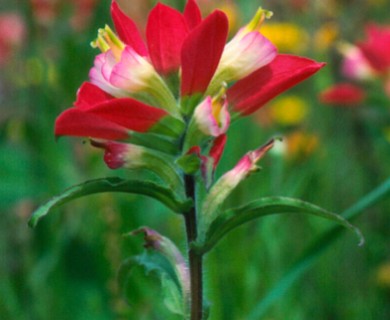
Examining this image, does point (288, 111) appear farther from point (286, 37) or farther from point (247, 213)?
point (247, 213)

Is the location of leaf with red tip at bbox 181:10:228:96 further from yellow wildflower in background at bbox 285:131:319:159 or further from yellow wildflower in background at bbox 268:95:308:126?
yellow wildflower in background at bbox 268:95:308:126

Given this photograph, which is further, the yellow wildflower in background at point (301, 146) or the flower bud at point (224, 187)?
the yellow wildflower in background at point (301, 146)

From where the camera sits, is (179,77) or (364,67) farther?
(364,67)

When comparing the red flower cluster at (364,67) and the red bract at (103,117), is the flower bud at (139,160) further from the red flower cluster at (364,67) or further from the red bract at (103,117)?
the red flower cluster at (364,67)

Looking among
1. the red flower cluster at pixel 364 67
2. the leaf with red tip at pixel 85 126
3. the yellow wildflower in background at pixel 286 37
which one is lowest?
the yellow wildflower in background at pixel 286 37

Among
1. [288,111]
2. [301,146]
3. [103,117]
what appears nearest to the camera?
[103,117]

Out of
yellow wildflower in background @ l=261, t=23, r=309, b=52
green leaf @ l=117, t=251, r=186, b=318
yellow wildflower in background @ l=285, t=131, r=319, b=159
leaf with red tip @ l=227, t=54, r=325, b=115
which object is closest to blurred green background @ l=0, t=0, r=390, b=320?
yellow wildflower in background @ l=285, t=131, r=319, b=159

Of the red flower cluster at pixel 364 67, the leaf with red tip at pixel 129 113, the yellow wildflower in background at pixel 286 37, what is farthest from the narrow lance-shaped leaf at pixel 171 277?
the yellow wildflower in background at pixel 286 37

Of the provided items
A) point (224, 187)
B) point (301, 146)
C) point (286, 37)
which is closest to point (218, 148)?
point (224, 187)
